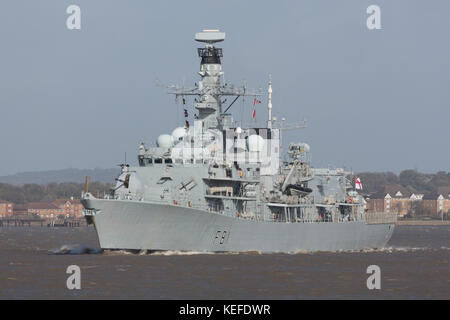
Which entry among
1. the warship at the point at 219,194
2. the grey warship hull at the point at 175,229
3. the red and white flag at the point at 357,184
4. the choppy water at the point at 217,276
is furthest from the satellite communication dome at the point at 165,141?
the red and white flag at the point at 357,184

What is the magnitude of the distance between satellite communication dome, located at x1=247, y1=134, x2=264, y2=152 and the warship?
0.21 feet

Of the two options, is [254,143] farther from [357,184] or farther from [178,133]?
[357,184]

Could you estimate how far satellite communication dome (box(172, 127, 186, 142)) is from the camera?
186 feet

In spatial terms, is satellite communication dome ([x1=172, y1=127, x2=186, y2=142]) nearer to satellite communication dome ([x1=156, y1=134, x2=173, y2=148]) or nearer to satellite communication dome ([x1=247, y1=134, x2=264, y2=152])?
satellite communication dome ([x1=156, y1=134, x2=173, y2=148])

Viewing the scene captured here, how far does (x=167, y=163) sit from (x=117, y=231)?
5.67 m

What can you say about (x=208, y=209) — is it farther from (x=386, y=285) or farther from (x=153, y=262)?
(x=386, y=285)

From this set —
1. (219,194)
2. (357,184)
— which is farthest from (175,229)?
(357,184)

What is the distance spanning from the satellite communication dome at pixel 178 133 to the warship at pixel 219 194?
0.06 metres

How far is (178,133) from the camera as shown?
5697 centimetres

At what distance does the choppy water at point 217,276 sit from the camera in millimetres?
36656

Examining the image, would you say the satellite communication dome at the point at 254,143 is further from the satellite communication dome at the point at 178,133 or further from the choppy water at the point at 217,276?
the choppy water at the point at 217,276

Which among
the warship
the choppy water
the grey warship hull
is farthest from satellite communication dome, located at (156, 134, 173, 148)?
the choppy water
